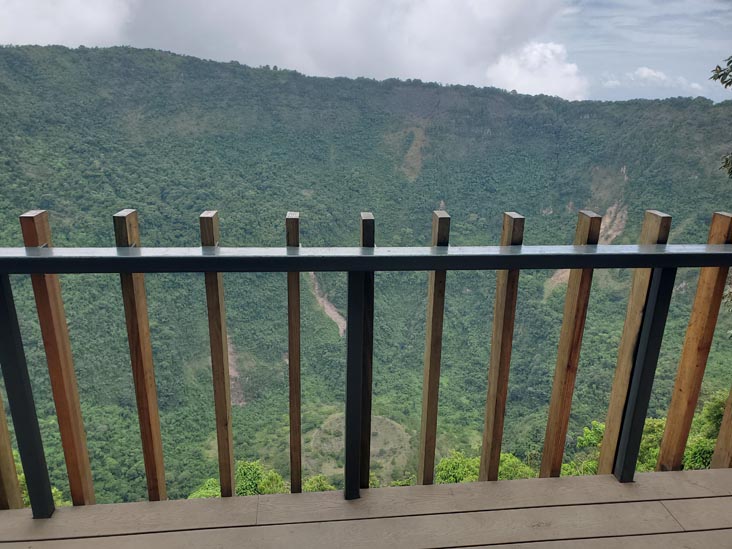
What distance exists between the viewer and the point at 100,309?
12.6 m

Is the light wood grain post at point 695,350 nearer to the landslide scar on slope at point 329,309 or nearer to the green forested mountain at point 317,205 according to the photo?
the green forested mountain at point 317,205

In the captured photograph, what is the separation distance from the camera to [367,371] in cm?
129

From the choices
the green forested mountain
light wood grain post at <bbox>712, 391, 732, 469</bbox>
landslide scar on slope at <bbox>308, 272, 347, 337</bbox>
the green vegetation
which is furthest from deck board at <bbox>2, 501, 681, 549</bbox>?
landslide scar on slope at <bbox>308, 272, 347, 337</bbox>

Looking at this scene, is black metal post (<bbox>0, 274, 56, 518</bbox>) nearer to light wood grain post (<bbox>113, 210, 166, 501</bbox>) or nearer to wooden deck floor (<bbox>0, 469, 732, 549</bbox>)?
wooden deck floor (<bbox>0, 469, 732, 549</bbox>)

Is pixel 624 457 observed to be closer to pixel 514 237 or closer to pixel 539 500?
pixel 539 500

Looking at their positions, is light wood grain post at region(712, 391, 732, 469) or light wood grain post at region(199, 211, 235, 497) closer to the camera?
light wood grain post at region(199, 211, 235, 497)

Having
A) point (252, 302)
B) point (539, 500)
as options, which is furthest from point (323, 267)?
point (252, 302)

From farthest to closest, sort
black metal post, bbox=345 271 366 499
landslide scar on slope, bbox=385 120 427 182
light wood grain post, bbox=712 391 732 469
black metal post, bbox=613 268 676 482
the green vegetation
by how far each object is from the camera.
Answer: landslide scar on slope, bbox=385 120 427 182, the green vegetation, light wood grain post, bbox=712 391 732 469, black metal post, bbox=613 268 676 482, black metal post, bbox=345 271 366 499

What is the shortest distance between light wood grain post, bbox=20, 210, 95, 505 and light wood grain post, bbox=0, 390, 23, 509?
13cm

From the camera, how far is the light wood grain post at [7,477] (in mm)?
1231

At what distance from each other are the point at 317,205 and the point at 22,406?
695 inches

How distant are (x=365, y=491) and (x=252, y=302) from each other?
46.5 ft

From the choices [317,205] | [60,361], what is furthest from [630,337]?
[317,205]

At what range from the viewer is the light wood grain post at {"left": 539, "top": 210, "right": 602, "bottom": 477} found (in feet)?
4.11
